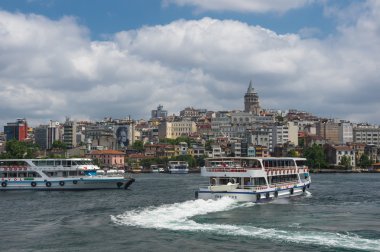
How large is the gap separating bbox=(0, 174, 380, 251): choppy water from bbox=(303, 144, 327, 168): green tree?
115085mm

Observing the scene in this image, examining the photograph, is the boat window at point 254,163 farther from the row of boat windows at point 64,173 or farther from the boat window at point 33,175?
the boat window at point 33,175

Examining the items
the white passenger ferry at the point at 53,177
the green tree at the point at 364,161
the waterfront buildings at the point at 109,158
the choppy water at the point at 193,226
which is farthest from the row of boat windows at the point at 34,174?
the green tree at the point at 364,161

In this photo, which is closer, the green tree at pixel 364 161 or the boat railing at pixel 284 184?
the boat railing at pixel 284 184

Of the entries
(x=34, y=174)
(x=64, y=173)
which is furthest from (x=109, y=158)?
(x=34, y=174)

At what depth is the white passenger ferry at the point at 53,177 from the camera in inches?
2692

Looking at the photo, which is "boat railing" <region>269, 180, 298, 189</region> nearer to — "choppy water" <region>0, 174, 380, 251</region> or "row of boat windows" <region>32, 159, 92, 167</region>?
"choppy water" <region>0, 174, 380, 251</region>

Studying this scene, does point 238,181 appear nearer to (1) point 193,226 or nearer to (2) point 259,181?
(2) point 259,181

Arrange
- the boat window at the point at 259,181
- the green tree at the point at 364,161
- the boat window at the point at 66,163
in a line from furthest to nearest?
1. the green tree at the point at 364,161
2. the boat window at the point at 66,163
3. the boat window at the point at 259,181

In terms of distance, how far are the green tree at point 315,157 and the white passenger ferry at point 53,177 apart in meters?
105

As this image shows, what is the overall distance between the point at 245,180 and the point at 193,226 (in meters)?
15.1

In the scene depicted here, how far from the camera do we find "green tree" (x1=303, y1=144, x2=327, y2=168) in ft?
547

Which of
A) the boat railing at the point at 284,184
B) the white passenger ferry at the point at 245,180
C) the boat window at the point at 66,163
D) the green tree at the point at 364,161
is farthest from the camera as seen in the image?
the green tree at the point at 364,161

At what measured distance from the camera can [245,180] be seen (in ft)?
162

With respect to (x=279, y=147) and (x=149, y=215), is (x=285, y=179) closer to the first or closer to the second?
(x=149, y=215)
